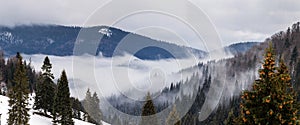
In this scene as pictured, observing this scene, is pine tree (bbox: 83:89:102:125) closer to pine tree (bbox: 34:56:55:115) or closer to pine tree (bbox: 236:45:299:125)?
pine tree (bbox: 34:56:55:115)

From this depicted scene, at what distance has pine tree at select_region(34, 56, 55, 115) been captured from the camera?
227 feet

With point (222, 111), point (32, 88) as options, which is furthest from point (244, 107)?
point (222, 111)

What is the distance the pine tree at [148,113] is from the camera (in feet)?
173

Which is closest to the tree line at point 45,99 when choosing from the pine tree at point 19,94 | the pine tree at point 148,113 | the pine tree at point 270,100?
the pine tree at point 19,94

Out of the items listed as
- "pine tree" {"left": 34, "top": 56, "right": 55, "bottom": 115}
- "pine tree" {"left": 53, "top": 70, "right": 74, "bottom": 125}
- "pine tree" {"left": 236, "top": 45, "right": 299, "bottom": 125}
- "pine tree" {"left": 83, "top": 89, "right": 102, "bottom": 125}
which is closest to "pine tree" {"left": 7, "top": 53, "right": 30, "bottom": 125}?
"pine tree" {"left": 53, "top": 70, "right": 74, "bottom": 125}

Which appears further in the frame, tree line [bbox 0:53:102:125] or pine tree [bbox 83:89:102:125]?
pine tree [bbox 83:89:102:125]

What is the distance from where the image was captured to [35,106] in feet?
245

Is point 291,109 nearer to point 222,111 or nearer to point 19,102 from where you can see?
point 19,102

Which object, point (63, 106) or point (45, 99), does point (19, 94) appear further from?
point (45, 99)

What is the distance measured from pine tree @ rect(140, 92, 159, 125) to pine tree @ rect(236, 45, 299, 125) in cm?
3654

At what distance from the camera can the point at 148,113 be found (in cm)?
5378

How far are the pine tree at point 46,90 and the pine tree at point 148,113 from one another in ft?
80.4

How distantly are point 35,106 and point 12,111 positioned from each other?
90.4ft

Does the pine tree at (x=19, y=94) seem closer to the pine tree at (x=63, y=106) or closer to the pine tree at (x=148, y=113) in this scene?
the pine tree at (x=63, y=106)
